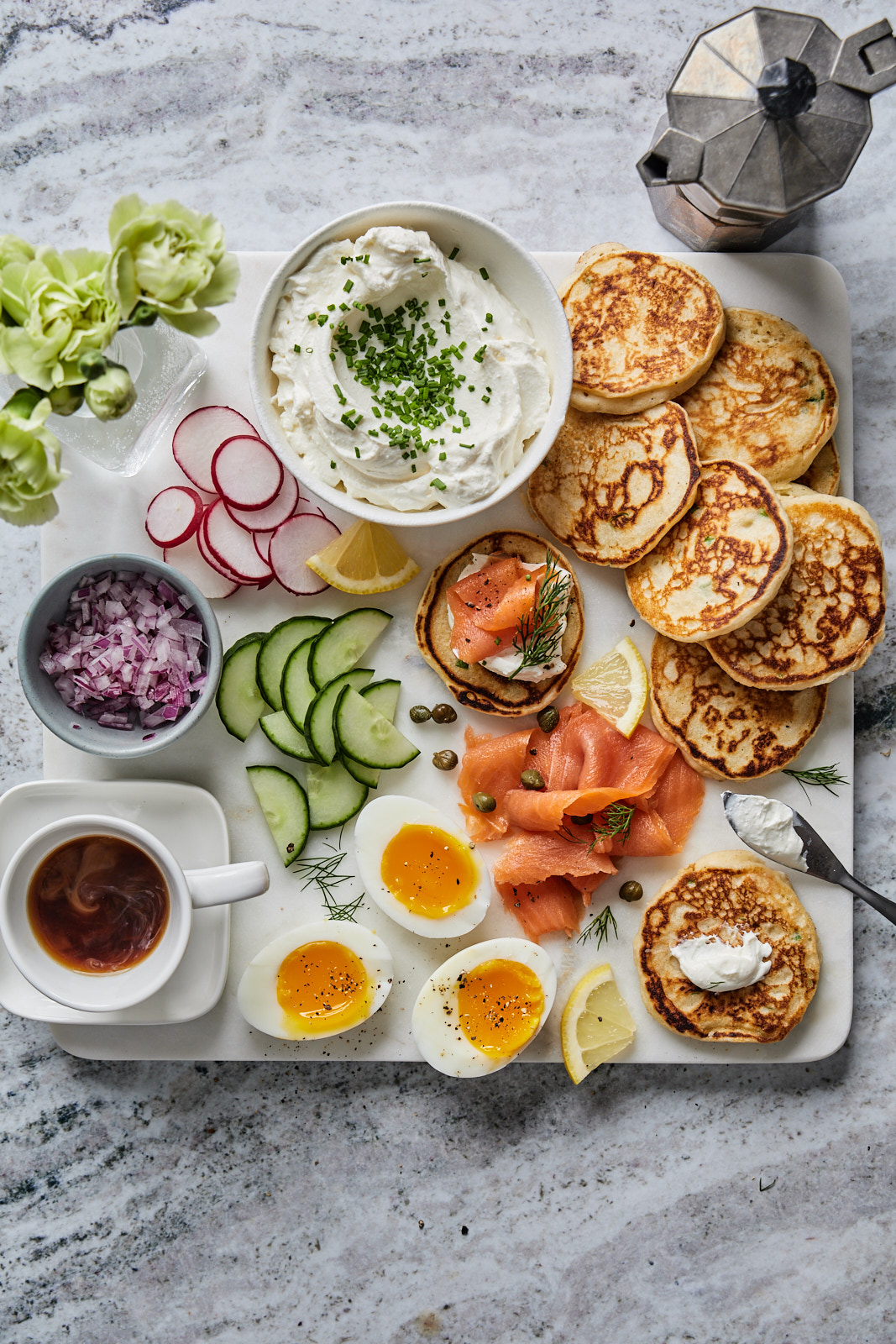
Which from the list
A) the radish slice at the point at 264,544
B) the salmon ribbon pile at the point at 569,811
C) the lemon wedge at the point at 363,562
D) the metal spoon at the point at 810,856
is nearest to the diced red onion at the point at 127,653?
the radish slice at the point at 264,544

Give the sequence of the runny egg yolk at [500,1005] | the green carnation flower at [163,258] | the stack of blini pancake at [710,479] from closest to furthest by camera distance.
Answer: the green carnation flower at [163,258] → the stack of blini pancake at [710,479] → the runny egg yolk at [500,1005]

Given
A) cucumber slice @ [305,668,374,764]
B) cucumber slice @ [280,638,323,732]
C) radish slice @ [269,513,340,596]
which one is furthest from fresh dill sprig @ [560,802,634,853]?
radish slice @ [269,513,340,596]

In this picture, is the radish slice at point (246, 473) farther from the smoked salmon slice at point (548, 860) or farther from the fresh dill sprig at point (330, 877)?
the smoked salmon slice at point (548, 860)

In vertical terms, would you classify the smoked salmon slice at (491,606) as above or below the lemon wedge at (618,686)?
above

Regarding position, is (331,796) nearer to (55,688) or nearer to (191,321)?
(55,688)

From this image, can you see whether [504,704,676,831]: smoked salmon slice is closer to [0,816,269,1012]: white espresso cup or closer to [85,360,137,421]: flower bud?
[0,816,269,1012]: white espresso cup

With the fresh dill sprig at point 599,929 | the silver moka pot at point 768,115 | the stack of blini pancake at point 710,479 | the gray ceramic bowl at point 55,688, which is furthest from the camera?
the fresh dill sprig at point 599,929
